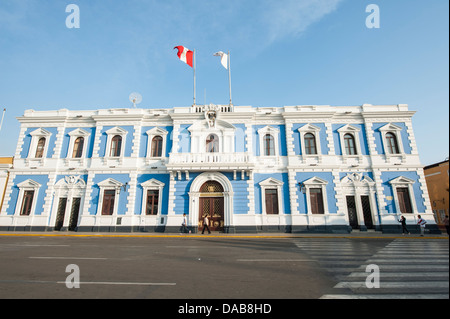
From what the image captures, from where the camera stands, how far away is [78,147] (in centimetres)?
2141

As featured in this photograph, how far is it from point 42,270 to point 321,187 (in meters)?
18.4

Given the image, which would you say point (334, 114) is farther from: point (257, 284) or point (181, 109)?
point (257, 284)

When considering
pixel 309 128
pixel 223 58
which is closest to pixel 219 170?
pixel 309 128

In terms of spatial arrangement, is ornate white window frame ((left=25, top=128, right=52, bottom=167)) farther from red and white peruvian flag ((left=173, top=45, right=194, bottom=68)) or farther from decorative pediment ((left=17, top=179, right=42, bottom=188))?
red and white peruvian flag ((left=173, top=45, right=194, bottom=68))

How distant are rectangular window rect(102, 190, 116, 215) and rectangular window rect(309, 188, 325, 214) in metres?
16.9

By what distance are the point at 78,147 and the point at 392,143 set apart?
28725 mm

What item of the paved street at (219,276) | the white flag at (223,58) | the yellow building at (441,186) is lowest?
the paved street at (219,276)

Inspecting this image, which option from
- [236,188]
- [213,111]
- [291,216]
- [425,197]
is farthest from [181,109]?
[425,197]

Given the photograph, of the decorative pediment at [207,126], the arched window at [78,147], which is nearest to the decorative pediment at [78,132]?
the arched window at [78,147]

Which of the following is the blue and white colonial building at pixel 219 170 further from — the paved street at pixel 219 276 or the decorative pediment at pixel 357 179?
the paved street at pixel 219 276

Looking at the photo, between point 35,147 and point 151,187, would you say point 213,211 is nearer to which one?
point 151,187

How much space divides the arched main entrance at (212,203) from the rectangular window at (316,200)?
295 inches

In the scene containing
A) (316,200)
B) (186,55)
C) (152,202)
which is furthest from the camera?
(186,55)

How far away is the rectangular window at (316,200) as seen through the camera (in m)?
18.8
